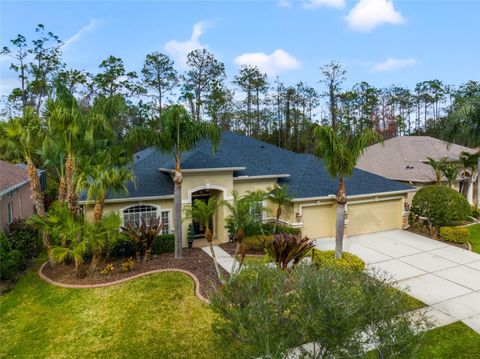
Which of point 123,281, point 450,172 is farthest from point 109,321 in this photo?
point 450,172

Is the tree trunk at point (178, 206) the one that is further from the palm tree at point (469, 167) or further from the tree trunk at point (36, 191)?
the palm tree at point (469, 167)

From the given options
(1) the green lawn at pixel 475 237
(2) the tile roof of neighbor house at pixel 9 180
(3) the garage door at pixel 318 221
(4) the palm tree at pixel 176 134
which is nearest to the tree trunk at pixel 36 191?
(2) the tile roof of neighbor house at pixel 9 180

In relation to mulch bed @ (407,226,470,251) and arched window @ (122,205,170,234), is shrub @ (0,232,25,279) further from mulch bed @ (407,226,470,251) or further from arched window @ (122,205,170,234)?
mulch bed @ (407,226,470,251)

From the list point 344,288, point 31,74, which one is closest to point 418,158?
point 344,288

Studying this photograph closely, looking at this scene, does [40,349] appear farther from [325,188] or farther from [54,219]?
[325,188]

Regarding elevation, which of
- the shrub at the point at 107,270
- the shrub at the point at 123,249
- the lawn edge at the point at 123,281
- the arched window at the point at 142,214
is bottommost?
the lawn edge at the point at 123,281

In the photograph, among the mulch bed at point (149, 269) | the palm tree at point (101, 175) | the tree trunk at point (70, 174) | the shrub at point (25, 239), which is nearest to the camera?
the palm tree at point (101, 175)
